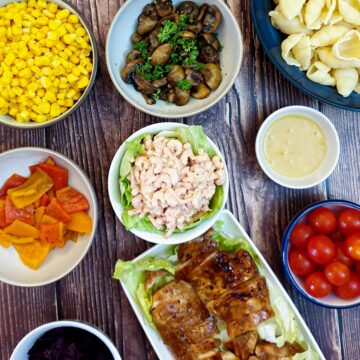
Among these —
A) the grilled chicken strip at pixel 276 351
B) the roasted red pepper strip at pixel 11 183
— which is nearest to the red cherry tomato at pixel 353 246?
the grilled chicken strip at pixel 276 351

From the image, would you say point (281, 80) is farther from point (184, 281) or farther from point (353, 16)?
point (184, 281)

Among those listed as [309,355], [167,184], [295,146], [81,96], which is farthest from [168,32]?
[309,355]

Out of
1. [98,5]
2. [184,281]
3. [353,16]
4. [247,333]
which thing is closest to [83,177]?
[184,281]

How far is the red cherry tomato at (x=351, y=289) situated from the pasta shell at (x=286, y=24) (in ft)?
3.71

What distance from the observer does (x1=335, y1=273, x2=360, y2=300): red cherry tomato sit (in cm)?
244

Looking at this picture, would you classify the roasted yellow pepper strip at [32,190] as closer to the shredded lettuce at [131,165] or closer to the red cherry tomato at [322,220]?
the shredded lettuce at [131,165]

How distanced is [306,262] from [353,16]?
1099mm

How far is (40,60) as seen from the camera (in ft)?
7.36

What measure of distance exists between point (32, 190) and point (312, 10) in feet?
4.72

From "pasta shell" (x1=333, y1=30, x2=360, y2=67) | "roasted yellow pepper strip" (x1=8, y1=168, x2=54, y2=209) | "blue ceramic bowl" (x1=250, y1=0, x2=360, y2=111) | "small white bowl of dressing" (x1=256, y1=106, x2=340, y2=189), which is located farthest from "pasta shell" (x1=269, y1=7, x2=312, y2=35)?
"roasted yellow pepper strip" (x1=8, y1=168, x2=54, y2=209)

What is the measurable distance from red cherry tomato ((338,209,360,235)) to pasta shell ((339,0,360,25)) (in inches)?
32.9

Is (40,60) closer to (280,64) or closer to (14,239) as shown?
(14,239)

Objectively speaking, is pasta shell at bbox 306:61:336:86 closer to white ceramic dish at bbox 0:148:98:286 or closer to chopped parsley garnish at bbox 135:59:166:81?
chopped parsley garnish at bbox 135:59:166:81

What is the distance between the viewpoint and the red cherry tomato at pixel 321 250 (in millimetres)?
2416
